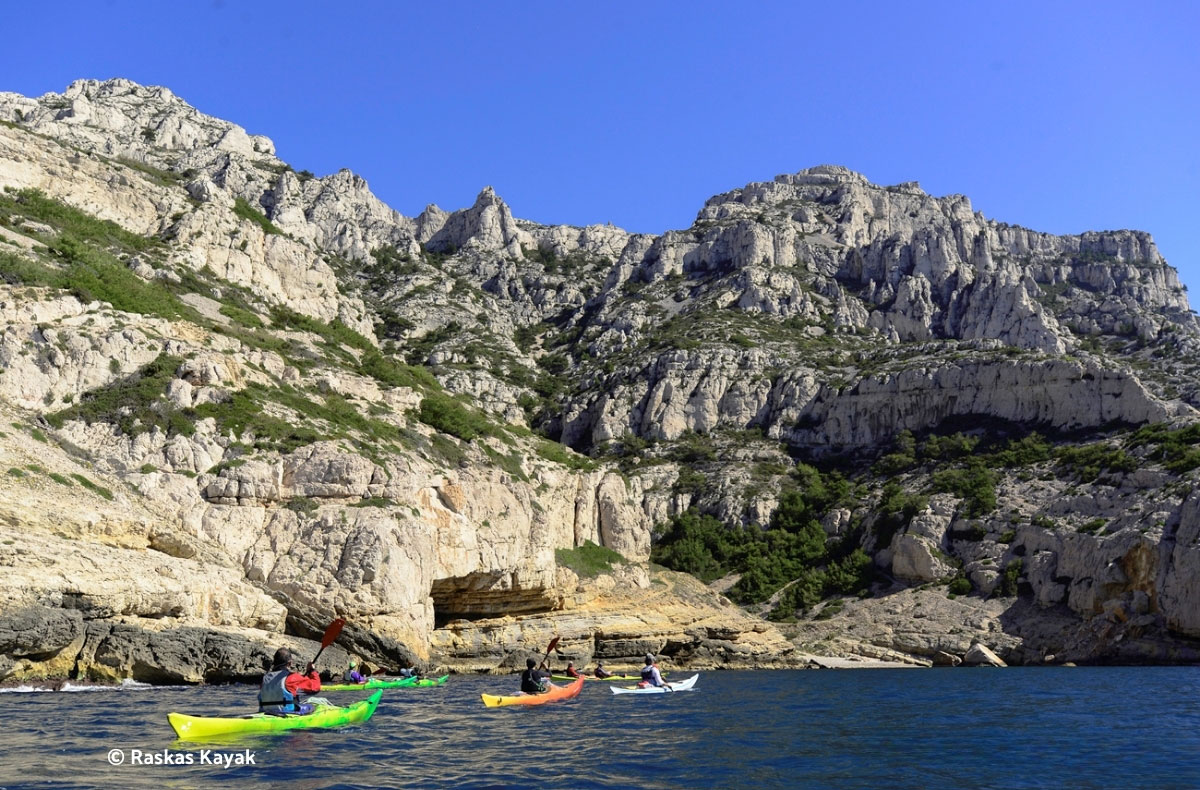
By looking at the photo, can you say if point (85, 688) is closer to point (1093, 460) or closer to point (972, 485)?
point (972, 485)

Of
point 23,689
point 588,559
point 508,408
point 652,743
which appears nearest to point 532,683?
point 652,743

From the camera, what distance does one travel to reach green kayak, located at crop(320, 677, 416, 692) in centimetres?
3241

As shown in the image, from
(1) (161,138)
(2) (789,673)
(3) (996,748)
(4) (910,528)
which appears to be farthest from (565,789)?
(1) (161,138)

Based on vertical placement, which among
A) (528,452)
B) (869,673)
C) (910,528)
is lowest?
(869,673)

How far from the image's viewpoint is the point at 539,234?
152375 millimetres

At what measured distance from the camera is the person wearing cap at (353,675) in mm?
33719

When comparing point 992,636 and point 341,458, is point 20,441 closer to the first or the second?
point 341,458

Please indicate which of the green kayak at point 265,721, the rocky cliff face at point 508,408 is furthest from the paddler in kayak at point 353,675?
the green kayak at point 265,721

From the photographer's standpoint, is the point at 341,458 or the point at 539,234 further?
the point at 539,234

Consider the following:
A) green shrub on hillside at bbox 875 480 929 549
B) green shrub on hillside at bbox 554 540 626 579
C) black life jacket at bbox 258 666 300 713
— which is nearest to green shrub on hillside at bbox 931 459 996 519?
green shrub on hillside at bbox 875 480 929 549

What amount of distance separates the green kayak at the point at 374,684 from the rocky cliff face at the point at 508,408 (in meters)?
2.70

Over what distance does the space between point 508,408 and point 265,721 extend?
242 ft

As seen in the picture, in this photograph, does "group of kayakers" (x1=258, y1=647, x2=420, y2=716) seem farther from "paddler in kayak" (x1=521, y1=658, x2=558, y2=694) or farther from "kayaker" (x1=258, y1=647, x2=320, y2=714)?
"paddler in kayak" (x1=521, y1=658, x2=558, y2=694)

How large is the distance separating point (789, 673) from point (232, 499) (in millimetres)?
30891
